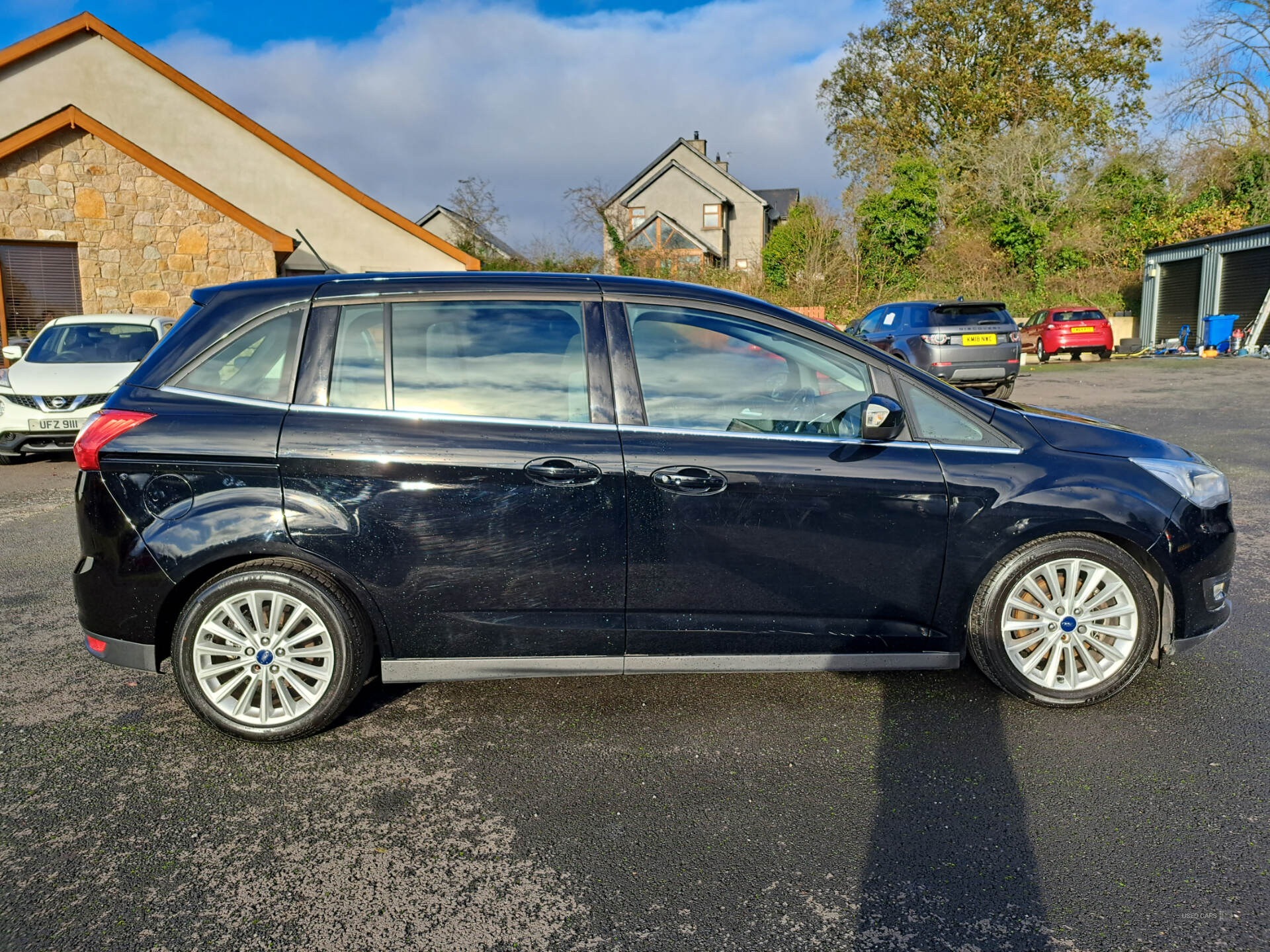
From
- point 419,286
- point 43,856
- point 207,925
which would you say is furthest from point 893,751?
point 43,856

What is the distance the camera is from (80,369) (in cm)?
1055

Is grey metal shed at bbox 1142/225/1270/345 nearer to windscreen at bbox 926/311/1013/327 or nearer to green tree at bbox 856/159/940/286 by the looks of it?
green tree at bbox 856/159/940/286

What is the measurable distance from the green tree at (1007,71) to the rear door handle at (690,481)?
40.9 metres

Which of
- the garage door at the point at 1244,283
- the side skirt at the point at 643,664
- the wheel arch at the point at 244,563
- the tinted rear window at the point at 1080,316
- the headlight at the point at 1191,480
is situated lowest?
the side skirt at the point at 643,664

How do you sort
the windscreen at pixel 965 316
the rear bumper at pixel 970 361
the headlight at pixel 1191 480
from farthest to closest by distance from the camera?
the windscreen at pixel 965 316 < the rear bumper at pixel 970 361 < the headlight at pixel 1191 480

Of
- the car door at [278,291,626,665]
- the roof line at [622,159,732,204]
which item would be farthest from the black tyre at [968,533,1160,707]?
the roof line at [622,159,732,204]

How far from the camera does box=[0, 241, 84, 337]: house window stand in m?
18.2

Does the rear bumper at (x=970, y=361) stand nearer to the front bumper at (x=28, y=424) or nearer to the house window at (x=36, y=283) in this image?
the front bumper at (x=28, y=424)

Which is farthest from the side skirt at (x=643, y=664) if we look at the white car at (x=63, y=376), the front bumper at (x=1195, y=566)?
the white car at (x=63, y=376)

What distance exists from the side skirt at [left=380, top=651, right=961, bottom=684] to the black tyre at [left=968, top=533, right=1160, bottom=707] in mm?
210

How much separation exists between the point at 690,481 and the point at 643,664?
0.75 metres

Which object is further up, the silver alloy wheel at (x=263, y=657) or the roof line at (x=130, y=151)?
the roof line at (x=130, y=151)

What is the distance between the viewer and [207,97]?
21.9m

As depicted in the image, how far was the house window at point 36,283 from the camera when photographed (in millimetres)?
18250
